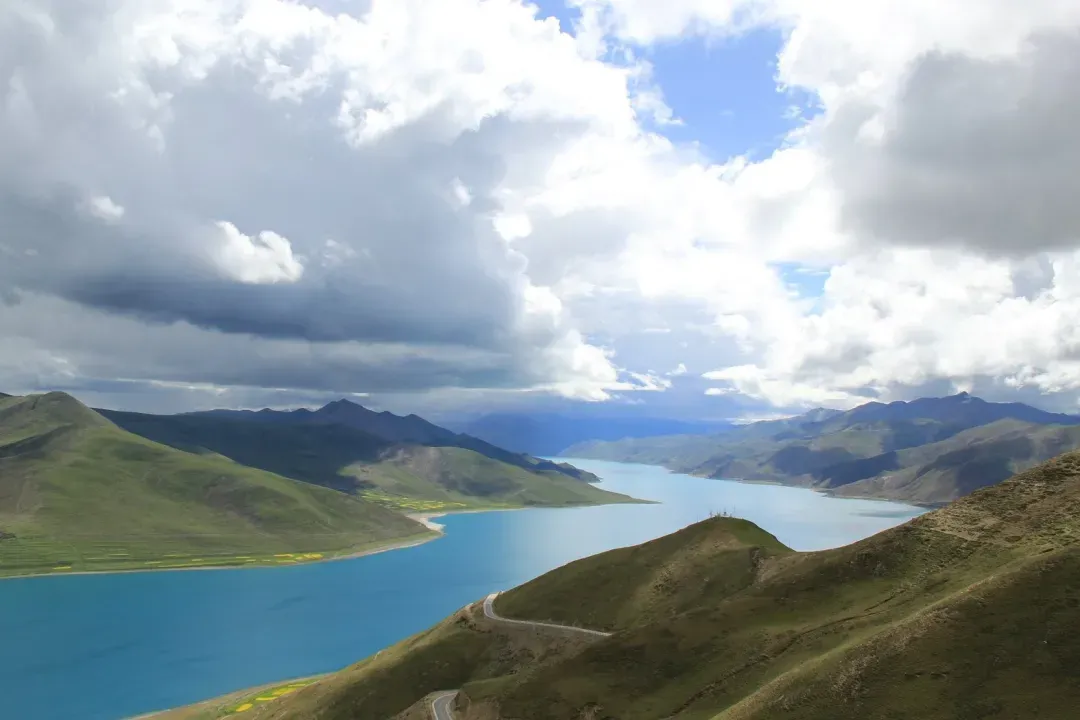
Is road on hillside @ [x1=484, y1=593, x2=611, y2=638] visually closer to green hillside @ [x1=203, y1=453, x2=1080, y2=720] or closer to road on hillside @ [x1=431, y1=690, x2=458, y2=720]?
green hillside @ [x1=203, y1=453, x2=1080, y2=720]

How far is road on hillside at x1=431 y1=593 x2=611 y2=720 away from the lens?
108188mm

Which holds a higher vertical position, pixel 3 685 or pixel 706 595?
pixel 706 595

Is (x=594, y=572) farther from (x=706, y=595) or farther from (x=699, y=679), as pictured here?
(x=699, y=679)

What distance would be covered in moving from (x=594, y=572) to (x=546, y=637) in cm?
2444

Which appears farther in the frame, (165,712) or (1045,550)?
(165,712)

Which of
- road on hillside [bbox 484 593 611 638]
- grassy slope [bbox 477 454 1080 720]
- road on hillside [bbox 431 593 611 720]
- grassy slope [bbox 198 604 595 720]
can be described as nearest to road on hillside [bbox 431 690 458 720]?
road on hillside [bbox 431 593 611 720]

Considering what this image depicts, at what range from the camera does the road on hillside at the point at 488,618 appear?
355 ft

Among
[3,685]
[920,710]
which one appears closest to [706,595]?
[920,710]

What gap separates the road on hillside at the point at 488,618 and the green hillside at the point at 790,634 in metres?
2.22

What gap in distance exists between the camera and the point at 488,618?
147875 millimetres

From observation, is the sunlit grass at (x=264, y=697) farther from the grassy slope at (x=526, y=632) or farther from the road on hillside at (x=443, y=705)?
the road on hillside at (x=443, y=705)

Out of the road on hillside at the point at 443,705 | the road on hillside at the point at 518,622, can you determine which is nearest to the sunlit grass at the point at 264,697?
the road on hillside at the point at 518,622

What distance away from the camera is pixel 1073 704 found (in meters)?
57.0

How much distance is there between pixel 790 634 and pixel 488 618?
7120cm
